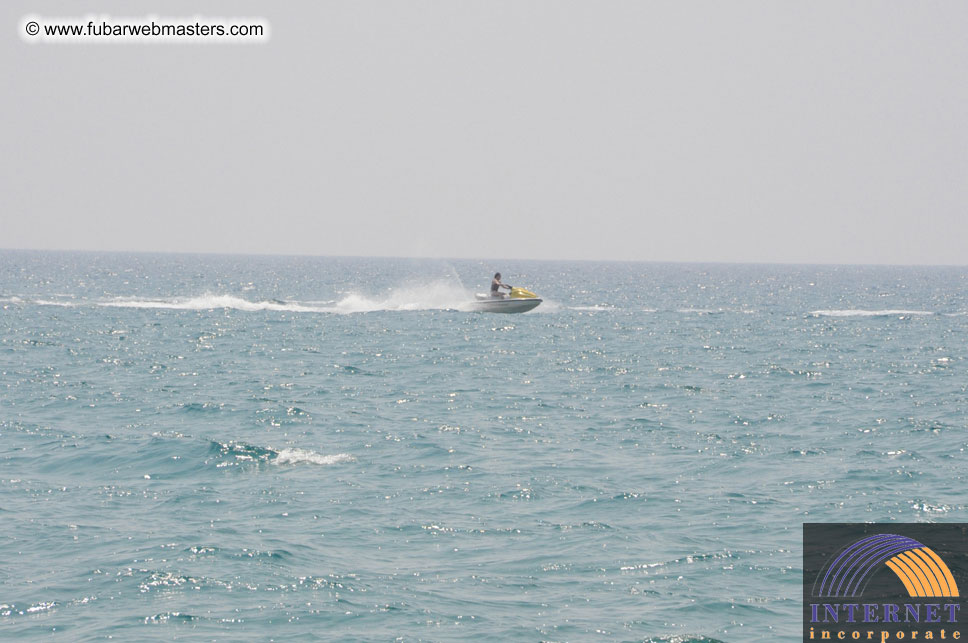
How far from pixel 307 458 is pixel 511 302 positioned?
113 feet

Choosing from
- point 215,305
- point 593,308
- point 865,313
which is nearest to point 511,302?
point 593,308

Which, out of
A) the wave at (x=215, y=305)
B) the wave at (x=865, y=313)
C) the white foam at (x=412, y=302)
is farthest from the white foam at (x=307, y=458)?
the wave at (x=865, y=313)

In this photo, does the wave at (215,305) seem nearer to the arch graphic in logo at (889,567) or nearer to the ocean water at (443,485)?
the ocean water at (443,485)

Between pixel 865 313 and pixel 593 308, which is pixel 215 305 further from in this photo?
pixel 865 313

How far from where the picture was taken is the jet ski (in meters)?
55.0

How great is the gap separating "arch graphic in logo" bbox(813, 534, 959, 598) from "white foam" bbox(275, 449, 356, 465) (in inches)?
425

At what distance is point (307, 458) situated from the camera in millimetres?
21844

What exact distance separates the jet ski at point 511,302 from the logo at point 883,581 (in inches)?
1515

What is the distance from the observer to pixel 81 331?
51438 mm

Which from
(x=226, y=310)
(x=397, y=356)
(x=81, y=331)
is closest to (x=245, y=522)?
(x=397, y=356)

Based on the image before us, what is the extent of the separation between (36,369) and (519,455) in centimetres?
2246

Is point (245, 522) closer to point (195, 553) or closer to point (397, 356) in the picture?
point (195, 553)

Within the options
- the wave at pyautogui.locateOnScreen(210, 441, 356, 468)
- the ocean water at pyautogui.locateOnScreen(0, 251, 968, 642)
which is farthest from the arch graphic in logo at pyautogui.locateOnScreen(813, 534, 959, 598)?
the wave at pyautogui.locateOnScreen(210, 441, 356, 468)

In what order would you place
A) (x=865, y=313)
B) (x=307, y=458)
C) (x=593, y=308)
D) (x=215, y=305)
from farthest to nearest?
(x=593, y=308)
(x=865, y=313)
(x=215, y=305)
(x=307, y=458)
